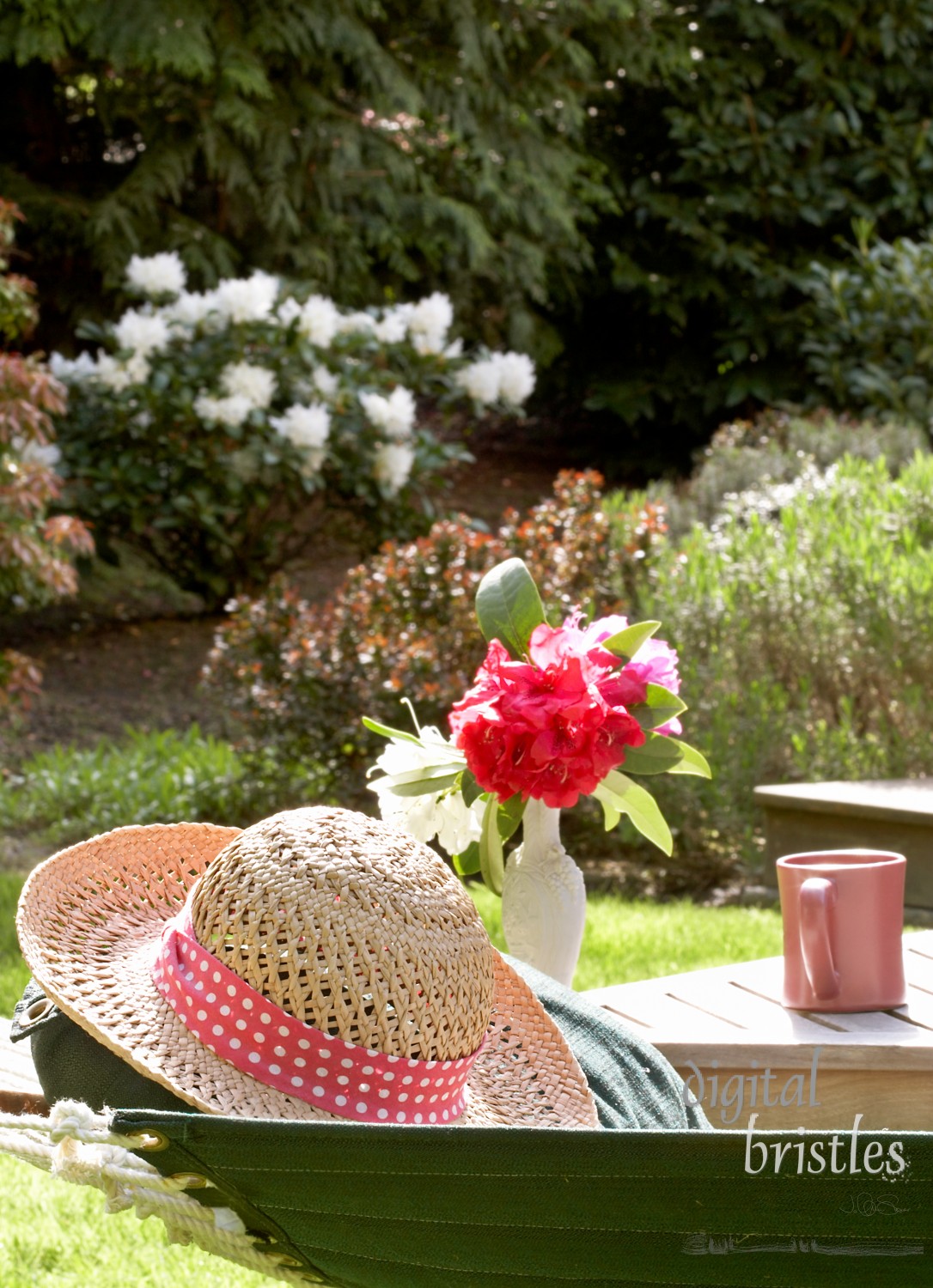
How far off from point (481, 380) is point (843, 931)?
6.87m

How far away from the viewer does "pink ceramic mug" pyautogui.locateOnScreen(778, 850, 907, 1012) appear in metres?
1.91

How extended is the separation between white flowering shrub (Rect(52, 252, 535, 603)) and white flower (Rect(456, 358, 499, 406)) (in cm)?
42

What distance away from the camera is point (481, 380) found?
8.54 metres

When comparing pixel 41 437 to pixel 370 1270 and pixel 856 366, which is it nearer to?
pixel 370 1270

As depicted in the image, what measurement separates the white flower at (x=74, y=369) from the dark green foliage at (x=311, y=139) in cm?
88

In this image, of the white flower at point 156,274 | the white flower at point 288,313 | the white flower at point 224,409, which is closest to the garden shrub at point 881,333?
the white flower at point 288,313

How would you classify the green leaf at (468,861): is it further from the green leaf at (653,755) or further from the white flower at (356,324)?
the white flower at (356,324)

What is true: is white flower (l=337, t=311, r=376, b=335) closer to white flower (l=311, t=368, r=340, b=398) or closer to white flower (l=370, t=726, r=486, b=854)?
white flower (l=311, t=368, r=340, b=398)

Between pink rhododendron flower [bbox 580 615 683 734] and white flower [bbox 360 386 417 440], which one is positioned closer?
pink rhododendron flower [bbox 580 615 683 734]

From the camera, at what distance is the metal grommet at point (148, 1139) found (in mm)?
1230

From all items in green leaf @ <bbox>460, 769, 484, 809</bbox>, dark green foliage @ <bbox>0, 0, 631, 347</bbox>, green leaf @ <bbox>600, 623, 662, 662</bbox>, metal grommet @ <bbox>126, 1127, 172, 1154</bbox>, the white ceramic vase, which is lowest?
the white ceramic vase

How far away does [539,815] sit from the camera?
220cm

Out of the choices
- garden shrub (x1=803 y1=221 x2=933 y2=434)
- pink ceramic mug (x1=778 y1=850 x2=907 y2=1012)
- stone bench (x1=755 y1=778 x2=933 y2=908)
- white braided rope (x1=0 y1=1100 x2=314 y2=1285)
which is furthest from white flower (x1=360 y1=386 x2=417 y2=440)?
white braided rope (x1=0 y1=1100 x2=314 y2=1285)

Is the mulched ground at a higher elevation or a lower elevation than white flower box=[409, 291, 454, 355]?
lower
